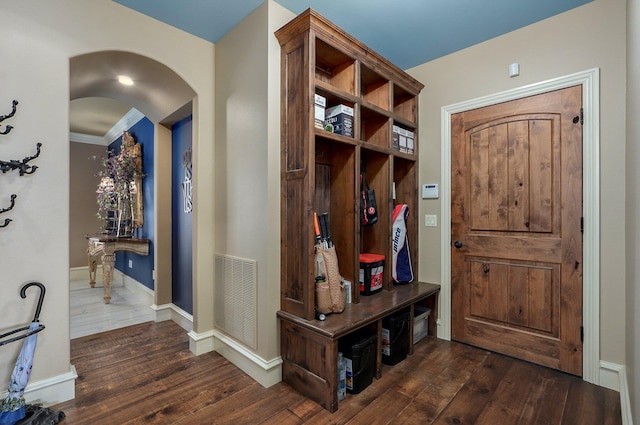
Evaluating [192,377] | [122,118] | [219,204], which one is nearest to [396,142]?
[219,204]

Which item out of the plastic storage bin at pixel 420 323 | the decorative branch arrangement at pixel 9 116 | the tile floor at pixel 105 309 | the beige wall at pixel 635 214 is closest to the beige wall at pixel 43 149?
A: the decorative branch arrangement at pixel 9 116

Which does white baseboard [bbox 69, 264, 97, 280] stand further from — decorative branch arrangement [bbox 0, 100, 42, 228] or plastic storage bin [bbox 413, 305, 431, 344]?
plastic storage bin [bbox 413, 305, 431, 344]

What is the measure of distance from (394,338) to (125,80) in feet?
10.5

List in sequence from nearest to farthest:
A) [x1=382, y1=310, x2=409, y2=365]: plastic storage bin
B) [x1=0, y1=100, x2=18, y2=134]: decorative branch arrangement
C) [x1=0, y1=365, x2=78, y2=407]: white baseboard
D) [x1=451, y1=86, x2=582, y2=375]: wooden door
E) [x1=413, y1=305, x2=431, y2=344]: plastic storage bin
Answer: [x1=0, y1=100, x2=18, y2=134]: decorative branch arrangement, [x1=0, y1=365, x2=78, y2=407]: white baseboard, [x1=451, y1=86, x2=582, y2=375]: wooden door, [x1=382, y1=310, x2=409, y2=365]: plastic storage bin, [x1=413, y1=305, x2=431, y2=344]: plastic storage bin

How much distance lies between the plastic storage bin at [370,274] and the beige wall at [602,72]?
158 cm

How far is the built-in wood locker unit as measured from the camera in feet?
6.71

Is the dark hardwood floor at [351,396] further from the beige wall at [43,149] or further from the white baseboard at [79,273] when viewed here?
the white baseboard at [79,273]

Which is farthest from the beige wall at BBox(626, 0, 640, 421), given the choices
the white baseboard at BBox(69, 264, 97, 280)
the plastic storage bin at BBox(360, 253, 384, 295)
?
the white baseboard at BBox(69, 264, 97, 280)

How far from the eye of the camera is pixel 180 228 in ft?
11.2

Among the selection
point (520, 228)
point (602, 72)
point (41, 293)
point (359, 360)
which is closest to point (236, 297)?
point (359, 360)

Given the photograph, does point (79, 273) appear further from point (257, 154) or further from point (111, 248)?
point (257, 154)

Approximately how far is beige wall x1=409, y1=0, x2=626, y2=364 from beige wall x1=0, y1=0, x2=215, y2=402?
3024 millimetres

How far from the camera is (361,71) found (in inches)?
103

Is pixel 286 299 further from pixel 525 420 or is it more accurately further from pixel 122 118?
pixel 122 118
